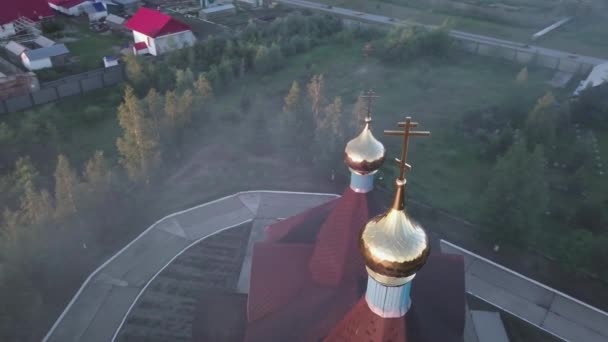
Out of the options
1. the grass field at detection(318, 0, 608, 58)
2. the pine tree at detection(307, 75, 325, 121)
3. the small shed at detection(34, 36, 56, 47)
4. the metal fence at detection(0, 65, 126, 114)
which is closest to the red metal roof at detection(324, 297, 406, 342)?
the pine tree at detection(307, 75, 325, 121)

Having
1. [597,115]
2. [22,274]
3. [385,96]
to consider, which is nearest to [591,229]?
[597,115]

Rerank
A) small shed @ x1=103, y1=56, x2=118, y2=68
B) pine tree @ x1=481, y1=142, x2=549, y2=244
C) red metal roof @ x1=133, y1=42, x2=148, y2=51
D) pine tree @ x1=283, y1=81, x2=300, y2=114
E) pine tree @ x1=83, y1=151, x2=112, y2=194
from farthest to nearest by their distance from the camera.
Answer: red metal roof @ x1=133, y1=42, x2=148, y2=51 → small shed @ x1=103, y1=56, x2=118, y2=68 → pine tree @ x1=283, y1=81, x2=300, y2=114 → pine tree @ x1=83, y1=151, x2=112, y2=194 → pine tree @ x1=481, y1=142, x2=549, y2=244

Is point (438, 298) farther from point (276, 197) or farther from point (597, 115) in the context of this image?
point (597, 115)

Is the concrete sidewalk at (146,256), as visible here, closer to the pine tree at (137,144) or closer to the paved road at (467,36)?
the pine tree at (137,144)

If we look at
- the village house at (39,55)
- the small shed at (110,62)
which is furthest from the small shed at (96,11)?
the small shed at (110,62)

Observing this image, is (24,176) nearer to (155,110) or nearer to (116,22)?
(155,110)

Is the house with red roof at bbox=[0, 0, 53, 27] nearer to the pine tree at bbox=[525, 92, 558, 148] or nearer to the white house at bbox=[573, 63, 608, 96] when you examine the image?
the pine tree at bbox=[525, 92, 558, 148]

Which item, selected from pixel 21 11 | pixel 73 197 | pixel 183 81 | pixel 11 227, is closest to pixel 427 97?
pixel 183 81
